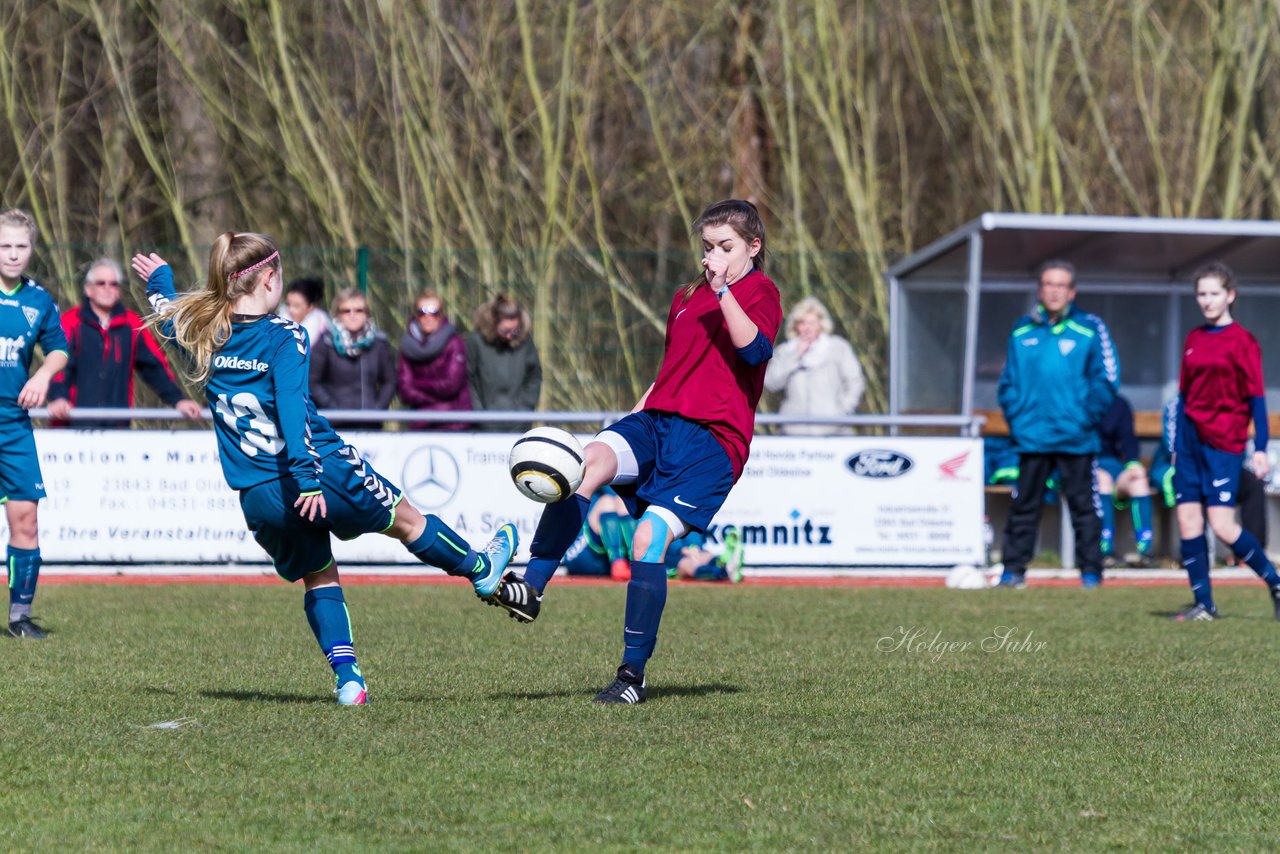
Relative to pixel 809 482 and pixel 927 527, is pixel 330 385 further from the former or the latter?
pixel 927 527

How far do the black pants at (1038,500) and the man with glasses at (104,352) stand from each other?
569cm

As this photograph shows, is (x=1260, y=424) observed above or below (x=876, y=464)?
above

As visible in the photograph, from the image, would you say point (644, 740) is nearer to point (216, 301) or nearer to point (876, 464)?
point (216, 301)

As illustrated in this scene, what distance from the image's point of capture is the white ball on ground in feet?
39.1

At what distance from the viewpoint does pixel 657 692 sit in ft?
20.8

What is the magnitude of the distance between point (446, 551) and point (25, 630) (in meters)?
3.10

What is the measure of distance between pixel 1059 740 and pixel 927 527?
24.4 ft

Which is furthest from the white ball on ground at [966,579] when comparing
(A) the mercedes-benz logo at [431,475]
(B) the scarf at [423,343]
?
(B) the scarf at [423,343]

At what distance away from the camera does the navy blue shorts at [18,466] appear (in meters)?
7.89

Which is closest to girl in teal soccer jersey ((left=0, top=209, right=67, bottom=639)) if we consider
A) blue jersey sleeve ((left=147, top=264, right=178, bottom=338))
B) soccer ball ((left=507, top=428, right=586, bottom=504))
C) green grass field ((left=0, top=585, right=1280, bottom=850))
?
green grass field ((left=0, top=585, right=1280, bottom=850))

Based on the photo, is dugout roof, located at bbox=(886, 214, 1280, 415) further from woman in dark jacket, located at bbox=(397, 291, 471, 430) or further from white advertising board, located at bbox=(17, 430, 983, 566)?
woman in dark jacket, located at bbox=(397, 291, 471, 430)

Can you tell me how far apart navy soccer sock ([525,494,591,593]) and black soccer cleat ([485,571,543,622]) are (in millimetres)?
138

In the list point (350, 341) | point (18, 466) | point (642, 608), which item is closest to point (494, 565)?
point (642, 608)

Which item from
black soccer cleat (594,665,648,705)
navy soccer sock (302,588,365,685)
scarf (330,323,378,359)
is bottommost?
black soccer cleat (594,665,648,705)
